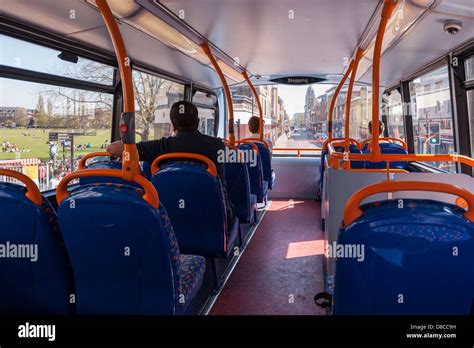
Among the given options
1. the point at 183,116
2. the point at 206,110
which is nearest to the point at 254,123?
the point at 206,110

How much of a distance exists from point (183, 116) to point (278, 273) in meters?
1.72

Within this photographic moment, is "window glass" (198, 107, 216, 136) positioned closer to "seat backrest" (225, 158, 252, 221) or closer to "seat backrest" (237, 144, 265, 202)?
"seat backrest" (237, 144, 265, 202)

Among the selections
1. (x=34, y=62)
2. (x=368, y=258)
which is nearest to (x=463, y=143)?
(x=368, y=258)

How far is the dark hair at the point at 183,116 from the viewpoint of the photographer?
9.66 feet

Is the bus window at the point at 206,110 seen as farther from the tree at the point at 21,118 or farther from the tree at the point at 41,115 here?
the tree at the point at 21,118

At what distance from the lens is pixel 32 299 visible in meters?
1.68

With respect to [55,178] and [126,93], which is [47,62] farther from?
[126,93]

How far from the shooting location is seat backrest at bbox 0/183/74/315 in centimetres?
155

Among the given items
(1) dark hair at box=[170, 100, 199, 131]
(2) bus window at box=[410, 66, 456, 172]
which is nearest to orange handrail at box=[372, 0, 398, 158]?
(1) dark hair at box=[170, 100, 199, 131]

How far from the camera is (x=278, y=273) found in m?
3.60

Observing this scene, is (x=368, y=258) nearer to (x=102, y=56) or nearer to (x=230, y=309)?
(x=230, y=309)

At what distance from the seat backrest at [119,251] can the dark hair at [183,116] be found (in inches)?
59.4

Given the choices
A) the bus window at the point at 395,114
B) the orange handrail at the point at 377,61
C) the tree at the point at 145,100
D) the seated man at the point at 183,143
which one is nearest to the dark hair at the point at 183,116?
the seated man at the point at 183,143

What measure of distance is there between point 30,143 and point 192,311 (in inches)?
73.6
